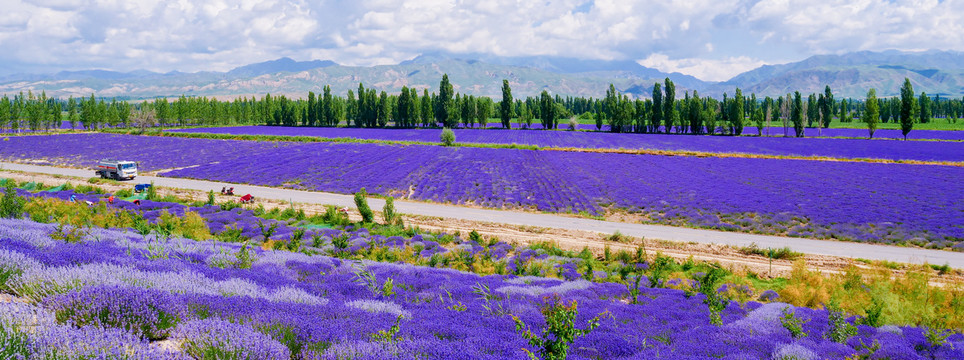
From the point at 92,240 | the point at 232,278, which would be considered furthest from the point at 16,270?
the point at 92,240

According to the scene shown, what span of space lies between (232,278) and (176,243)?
5202 mm

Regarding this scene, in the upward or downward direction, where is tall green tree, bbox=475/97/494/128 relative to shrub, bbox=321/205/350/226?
upward

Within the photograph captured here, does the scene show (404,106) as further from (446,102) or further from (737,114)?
(737,114)

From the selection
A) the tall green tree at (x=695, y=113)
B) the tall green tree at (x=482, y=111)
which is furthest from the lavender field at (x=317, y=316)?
the tall green tree at (x=482, y=111)

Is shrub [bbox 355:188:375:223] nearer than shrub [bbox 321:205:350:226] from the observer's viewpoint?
No

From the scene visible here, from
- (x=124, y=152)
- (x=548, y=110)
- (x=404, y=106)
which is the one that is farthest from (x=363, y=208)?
(x=404, y=106)

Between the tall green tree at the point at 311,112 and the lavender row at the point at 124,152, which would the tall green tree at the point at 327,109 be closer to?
the tall green tree at the point at 311,112

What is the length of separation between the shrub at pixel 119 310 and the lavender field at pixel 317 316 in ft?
0.05

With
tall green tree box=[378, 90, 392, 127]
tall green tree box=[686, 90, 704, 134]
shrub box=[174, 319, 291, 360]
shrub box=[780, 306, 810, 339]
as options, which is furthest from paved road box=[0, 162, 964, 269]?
tall green tree box=[378, 90, 392, 127]

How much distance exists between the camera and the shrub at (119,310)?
5.12 m

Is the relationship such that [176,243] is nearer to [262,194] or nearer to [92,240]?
[92,240]

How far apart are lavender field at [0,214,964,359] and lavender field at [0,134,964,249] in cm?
1969

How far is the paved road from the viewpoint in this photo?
21.7 meters

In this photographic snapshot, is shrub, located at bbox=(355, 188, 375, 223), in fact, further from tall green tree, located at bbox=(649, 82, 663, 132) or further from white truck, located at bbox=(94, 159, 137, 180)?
tall green tree, located at bbox=(649, 82, 663, 132)
